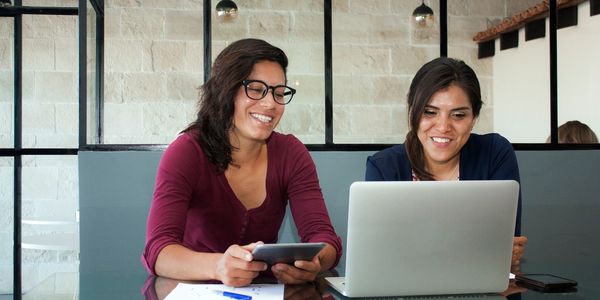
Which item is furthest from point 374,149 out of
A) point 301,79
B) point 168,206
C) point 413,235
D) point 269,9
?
point 413,235

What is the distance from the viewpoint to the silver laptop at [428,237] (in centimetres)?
111

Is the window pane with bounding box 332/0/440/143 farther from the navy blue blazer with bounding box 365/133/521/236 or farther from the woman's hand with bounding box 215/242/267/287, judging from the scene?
the woman's hand with bounding box 215/242/267/287

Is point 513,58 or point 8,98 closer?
point 513,58

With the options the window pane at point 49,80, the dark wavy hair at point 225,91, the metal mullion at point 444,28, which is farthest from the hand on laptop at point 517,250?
the window pane at point 49,80

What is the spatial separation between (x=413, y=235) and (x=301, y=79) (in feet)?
5.92

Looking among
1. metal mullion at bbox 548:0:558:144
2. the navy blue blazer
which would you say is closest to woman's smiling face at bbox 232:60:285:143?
the navy blue blazer

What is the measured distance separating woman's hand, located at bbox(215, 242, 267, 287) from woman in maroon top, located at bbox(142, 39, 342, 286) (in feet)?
0.98

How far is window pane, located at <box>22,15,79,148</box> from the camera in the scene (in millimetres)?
4035

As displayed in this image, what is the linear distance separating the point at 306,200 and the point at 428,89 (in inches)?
19.2

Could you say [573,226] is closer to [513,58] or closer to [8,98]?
[513,58]

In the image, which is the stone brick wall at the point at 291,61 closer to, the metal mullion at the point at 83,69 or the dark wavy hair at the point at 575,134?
the metal mullion at the point at 83,69

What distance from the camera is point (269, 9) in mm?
3027

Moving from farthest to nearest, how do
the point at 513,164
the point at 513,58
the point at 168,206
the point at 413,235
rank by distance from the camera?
1. the point at 513,58
2. the point at 513,164
3. the point at 168,206
4. the point at 413,235

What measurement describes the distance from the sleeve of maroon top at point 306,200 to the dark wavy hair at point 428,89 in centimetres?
33
